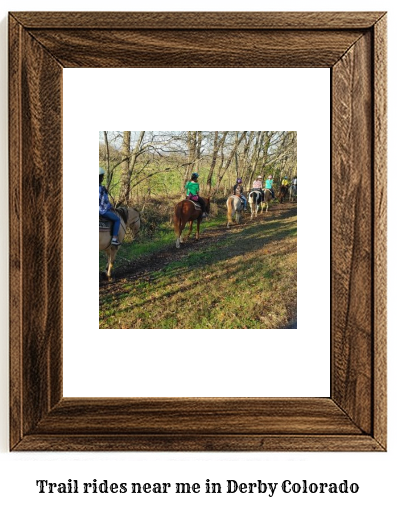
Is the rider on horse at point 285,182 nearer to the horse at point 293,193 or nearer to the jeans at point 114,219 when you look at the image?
the horse at point 293,193

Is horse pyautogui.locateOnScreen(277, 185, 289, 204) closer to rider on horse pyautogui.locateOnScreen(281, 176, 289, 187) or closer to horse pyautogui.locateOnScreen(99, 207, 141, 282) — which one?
rider on horse pyautogui.locateOnScreen(281, 176, 289, 187)

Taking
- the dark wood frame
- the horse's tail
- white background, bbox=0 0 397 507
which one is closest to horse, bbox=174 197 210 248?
the horse's tail

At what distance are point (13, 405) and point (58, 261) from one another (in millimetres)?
290

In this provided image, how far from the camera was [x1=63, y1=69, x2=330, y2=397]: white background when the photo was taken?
1.13m

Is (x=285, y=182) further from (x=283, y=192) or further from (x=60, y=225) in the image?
(x=60, y=225)

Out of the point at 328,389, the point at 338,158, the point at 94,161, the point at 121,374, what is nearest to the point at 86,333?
the point at 121,374

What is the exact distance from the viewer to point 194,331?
114cm

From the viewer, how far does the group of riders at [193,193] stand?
1.14 meters

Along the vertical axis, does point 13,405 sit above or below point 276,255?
below

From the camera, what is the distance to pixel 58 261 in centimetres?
114

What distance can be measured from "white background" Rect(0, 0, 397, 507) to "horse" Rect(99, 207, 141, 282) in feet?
0.64

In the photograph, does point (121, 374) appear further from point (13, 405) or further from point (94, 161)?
point (94, 161)
